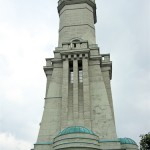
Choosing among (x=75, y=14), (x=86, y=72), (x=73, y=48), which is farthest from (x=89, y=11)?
(x=86, y=72)

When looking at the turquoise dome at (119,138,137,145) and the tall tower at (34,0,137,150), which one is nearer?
the tall tower at (34,0,137,150)

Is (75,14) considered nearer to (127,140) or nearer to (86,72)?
(86,72)

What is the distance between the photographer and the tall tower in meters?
31.2

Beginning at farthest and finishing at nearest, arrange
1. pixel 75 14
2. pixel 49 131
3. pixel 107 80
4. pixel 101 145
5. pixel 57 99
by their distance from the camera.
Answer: pixel 75 14 → pixel 107 80 → pixel 57 99 → pixel 49 131 → pixel 101 145

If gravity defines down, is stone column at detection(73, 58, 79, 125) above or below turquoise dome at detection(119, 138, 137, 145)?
above

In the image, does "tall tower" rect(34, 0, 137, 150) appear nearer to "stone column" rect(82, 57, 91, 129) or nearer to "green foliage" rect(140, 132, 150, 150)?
"stone column" rect(82, 57, 91, 129)

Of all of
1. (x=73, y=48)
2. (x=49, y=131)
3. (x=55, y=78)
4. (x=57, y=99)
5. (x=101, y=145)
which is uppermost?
(x=73, y=48)

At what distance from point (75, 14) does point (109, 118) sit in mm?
20024

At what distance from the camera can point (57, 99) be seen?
37781 millimetres

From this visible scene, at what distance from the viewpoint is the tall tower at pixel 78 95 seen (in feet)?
102

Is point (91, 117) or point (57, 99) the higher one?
point (57, 99)

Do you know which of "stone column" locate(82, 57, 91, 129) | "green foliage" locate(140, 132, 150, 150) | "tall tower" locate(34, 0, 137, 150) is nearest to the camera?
"tall tower" locate(34, 0, 137, 150)

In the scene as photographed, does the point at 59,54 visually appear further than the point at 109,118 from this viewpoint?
Yes

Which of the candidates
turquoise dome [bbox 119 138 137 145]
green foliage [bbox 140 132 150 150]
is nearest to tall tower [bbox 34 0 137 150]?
turquoise dome [bbox 119 138 137 145]
